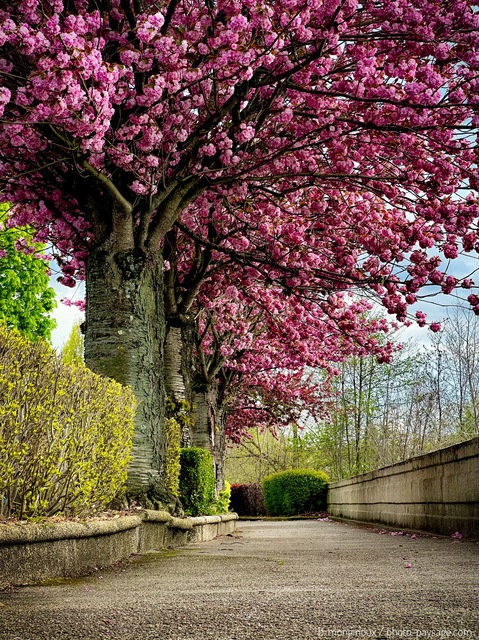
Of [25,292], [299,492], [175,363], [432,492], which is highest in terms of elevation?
[25,292]

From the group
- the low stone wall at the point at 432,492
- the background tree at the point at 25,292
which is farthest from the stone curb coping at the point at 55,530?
the background tree at the point at 25,292

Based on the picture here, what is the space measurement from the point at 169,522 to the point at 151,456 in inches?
36.4

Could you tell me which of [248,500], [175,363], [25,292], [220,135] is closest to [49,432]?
[220,135]

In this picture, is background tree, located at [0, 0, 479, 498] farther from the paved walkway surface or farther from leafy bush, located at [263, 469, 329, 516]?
leafy bush, located at [263, 469, 329, 516]

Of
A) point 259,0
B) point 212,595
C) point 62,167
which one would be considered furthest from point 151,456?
point 259,0

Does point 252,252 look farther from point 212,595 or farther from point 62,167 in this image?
point 212,595

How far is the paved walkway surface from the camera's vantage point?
8.89ft

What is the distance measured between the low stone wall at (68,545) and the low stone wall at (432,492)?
11.9 ft

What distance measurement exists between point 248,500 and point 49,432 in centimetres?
2801

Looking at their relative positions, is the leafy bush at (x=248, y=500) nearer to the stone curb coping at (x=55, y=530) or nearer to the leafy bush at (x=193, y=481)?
the leafy bush at (x=193, y=481)

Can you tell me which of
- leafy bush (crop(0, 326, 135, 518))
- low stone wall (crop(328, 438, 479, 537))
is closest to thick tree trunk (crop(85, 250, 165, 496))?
leafy bush (crop(0, 326, 135, 518))

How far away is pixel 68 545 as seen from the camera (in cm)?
486

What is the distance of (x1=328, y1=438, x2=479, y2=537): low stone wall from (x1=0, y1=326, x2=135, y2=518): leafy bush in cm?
442

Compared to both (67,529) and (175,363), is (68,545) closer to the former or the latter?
(67,529)
